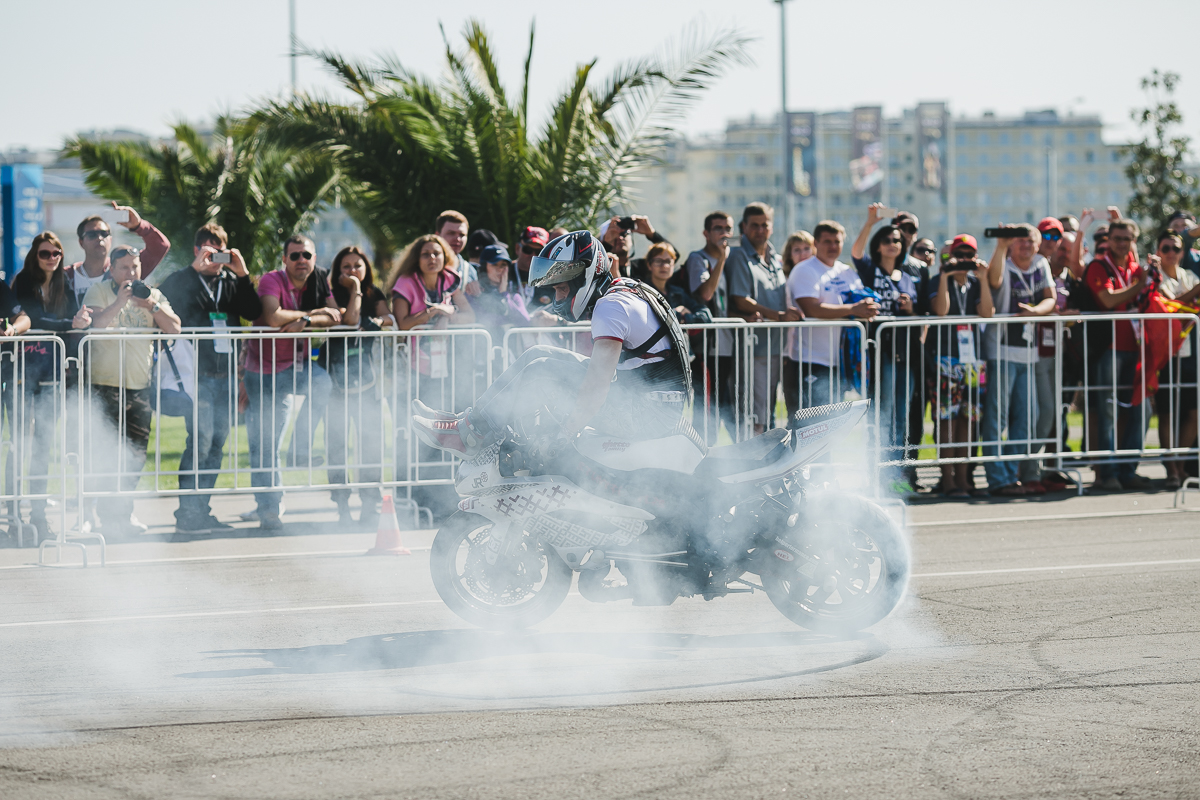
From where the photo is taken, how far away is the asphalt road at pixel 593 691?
13.8 feet

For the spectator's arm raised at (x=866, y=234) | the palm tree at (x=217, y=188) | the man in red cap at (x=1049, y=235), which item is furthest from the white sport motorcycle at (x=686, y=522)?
the palm tree at (x=217, y=188)

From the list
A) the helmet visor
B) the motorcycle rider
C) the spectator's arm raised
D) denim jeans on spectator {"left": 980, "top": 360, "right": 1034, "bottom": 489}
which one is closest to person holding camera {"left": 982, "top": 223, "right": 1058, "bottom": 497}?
denim jeans on spectator {"left": 980, "top": 360, "right": 1034, "bottom": 489}

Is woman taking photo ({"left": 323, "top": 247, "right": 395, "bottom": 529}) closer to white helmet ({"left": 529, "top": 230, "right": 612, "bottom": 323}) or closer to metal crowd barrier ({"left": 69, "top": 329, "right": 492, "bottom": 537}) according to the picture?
metal crowd barrier ({"left": 69, "top": 329, "right": 492, "bottom": 537})

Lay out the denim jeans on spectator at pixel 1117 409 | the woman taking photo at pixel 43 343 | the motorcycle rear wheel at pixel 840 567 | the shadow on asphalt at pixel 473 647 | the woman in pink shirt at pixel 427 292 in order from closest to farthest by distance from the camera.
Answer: the shadow on asphalt at pixel 473 647, the motorcycle rear wheel at pixel 840 567, the woman taking photo at pixel 43 343, the woman in pink shirt at pixel 427 292, the denim jeans on spectator at pixel 1117 409

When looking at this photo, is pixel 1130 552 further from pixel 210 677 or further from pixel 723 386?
pixel 210 677

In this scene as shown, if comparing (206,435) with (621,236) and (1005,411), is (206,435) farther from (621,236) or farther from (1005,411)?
(1005,411)

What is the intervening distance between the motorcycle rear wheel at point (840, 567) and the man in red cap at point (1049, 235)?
677cm

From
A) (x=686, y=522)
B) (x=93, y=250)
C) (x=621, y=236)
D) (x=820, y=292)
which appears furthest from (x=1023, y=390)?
(x=93, y=250)

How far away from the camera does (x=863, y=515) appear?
612 centimetres

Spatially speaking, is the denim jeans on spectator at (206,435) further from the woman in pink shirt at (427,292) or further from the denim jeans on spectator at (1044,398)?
the denim jeans on spectator at (1044,398)

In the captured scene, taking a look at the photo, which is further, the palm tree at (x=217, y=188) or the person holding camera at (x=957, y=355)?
the palm tree at (x=217, y=188)

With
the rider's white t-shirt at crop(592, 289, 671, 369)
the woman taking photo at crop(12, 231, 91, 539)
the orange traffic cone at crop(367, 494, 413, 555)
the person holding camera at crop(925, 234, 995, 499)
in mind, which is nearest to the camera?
the rider's white t-shirt at crop(592, 289, 671, 369)

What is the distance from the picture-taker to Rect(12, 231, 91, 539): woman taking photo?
9.23 m

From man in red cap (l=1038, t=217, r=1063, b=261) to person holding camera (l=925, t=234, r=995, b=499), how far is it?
126cm
